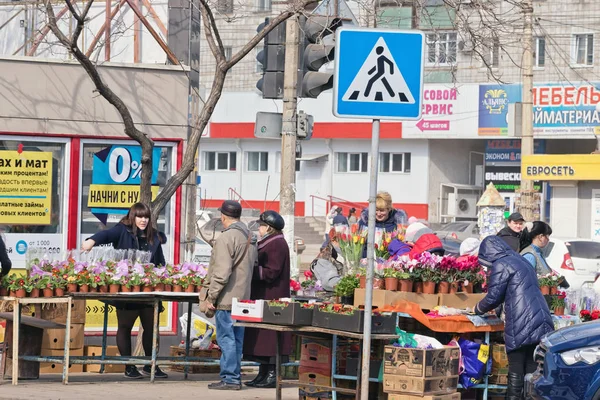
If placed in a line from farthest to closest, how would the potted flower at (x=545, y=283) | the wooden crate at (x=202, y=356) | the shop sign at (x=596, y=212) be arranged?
the shop sign at (x=596, y=212) < the wooden crate at (x=202, y=356) < the potted flower at (x=545, y=283)

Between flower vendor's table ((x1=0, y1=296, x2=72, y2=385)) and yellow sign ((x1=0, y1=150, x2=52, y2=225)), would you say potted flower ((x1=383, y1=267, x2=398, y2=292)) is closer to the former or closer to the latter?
flower vendor's table ((x1=0, y1=296, x2=72, y2=385))

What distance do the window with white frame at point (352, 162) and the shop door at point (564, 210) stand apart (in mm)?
15138

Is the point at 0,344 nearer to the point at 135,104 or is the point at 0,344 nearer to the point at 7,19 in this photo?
the point at 135,104

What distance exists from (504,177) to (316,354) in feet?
133

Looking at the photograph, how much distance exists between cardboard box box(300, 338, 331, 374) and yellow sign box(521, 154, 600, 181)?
1042 inches

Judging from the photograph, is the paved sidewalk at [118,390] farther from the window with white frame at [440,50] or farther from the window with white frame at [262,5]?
the window with white frame at [262,5]

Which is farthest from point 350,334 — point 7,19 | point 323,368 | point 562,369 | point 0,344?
point 7,19

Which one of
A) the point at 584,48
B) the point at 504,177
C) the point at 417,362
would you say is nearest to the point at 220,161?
the point at 504,177

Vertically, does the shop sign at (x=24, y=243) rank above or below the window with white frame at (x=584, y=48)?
below

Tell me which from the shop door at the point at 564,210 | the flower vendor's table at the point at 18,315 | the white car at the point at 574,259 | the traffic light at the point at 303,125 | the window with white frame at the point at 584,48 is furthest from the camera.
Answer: the window with white frame at the point at 584,48

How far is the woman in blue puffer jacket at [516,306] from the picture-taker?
9.63 metres

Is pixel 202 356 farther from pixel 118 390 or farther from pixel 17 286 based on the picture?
pixel 17 286

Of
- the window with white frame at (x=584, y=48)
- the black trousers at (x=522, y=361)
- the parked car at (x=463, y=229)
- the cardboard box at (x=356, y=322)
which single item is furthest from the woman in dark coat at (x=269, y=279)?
the window with white frame at (x=584, y=48)

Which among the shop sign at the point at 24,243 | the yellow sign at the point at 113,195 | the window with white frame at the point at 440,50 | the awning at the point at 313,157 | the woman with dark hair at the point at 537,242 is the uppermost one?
the awning at the point at 313,157
